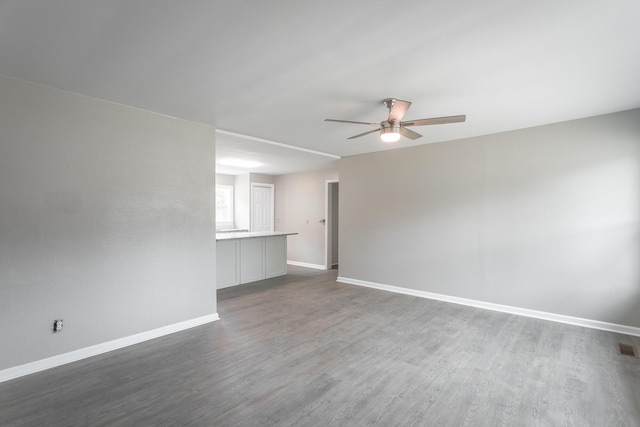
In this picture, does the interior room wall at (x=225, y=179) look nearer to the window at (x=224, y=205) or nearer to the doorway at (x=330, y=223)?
the window at (x=224, y=205)

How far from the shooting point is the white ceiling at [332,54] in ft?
5.47

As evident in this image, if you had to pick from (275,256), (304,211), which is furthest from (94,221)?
(304,211)

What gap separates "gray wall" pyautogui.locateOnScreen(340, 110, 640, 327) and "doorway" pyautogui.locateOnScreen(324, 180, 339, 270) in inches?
68.6

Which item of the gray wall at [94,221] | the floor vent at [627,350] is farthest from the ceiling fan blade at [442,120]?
the floor vent at [627,350]

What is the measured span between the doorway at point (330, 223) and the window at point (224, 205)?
112 inches

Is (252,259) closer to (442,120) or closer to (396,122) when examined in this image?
(396,122)

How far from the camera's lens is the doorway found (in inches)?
286

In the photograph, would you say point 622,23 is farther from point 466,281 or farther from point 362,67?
point 466,281

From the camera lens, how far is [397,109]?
2598 mm

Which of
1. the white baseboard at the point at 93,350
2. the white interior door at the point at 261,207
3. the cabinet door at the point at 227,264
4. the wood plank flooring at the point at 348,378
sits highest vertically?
the white interior door at the point at 261,207

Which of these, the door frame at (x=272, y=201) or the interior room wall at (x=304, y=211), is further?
the door frame at (x=272, y=201)

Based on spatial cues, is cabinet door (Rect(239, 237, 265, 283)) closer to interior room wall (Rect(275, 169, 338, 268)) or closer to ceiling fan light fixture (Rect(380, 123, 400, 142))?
interior room wall (Rect(275, 169, 338, 268))

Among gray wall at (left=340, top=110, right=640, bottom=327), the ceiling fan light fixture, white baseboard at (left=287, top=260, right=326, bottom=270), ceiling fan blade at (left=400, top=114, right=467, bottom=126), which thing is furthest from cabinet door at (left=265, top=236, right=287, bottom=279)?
ceiling fan blade at (left=400, top=114, right=467, bottom=126)

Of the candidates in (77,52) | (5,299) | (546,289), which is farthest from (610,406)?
(5,299)
